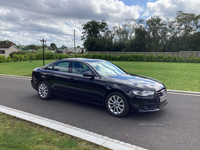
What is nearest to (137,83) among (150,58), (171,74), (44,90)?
(44,90)

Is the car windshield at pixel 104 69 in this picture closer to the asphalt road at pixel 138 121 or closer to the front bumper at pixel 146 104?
the asphalt road at pixel 138 121

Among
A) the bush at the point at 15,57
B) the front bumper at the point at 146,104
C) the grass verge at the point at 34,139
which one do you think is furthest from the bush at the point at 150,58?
the grass verge at the point at 34,139

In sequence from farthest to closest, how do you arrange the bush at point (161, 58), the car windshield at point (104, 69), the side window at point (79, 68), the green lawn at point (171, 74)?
the bush at point (161, 58) < the green lawn at point (171, 74) < the side window at point (79, 68) < the car windshield at point (104, 69)

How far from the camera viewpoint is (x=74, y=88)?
5.55 meters

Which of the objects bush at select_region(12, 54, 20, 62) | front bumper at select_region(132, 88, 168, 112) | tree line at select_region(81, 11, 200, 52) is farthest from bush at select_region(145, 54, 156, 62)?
front bumper at select_region(132, 88, 168, 112)

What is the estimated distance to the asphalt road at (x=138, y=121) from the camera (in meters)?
3.47

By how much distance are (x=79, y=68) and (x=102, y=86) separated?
1.20 meters

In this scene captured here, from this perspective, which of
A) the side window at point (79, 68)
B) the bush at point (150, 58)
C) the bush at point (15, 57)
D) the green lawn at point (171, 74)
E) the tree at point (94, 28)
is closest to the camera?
the side window at point (79, 68)

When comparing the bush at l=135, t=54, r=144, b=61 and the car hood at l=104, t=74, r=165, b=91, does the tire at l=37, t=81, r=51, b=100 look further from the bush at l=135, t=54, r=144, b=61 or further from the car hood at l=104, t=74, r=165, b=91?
the bush at l=135, t=54, r=144, b=61

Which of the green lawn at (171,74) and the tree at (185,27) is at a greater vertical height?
the tree at (185,27)

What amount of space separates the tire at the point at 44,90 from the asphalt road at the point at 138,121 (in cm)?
19

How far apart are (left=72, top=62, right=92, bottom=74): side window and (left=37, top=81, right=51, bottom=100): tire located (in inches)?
54.6

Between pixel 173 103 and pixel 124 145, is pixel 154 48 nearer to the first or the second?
pixel 173 103

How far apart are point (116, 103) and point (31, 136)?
90.5 inches
